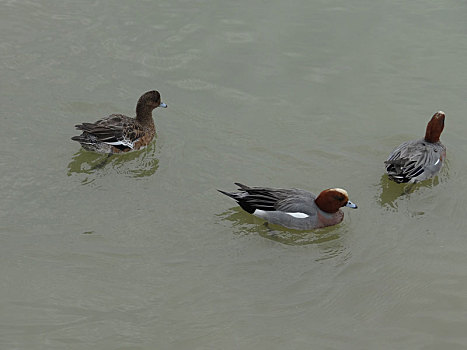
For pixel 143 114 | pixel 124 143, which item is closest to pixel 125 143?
pixel 124 143

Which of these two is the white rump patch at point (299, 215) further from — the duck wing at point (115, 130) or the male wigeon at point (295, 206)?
the duck wing at point (115, 130)

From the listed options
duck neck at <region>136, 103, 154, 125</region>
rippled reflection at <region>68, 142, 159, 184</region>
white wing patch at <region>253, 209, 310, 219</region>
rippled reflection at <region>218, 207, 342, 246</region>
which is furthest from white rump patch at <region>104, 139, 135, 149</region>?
white wing patch at <region>253, 209, 310, 219</region>

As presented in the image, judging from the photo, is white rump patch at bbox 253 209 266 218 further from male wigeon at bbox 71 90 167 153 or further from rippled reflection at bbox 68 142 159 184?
male wigeon at bbox 71 90 167 153

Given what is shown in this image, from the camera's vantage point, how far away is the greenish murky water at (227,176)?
24.3ft

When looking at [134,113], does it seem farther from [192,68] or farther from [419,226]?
[419,226]

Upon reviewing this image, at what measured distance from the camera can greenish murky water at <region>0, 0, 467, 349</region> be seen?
291 inches

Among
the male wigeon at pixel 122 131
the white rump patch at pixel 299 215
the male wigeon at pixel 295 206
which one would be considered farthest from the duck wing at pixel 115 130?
the white rump patch at pixel 299 215

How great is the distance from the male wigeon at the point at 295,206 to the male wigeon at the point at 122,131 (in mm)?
2128

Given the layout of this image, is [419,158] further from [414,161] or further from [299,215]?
[299,215]

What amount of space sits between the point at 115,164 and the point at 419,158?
467cm

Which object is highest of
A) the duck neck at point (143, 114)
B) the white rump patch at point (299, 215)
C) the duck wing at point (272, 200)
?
the duck neck at point (143, 114)

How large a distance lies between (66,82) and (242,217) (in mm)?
4500

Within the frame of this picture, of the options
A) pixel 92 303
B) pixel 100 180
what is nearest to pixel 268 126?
pixel 100 180

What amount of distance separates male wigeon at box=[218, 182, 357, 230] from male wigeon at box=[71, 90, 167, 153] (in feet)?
6.98
